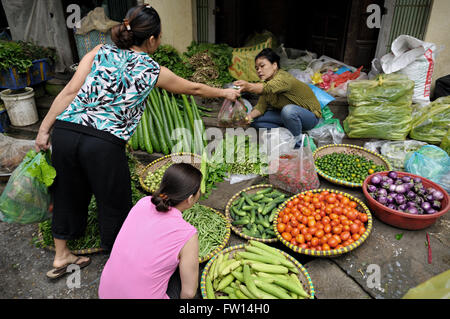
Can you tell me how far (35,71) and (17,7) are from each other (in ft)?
6.07

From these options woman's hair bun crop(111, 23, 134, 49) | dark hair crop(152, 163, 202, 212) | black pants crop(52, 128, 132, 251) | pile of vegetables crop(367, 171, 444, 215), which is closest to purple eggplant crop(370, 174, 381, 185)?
pile of vegetables crop(367, 171, 444, 215)

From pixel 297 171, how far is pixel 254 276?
1.26m

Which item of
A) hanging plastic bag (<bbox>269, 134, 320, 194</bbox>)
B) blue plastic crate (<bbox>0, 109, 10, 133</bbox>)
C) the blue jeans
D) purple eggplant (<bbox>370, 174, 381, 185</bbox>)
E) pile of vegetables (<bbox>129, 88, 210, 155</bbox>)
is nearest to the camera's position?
purple eggplant (<bbox>370, 174, 381, 185</bbox>)

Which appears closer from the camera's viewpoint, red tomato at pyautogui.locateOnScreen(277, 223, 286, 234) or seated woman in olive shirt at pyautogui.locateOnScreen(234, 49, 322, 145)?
red tomato at pyautogui.locateOnScreen(277, 223, 286, 234)

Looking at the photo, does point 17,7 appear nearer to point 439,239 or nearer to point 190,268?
point 190,268

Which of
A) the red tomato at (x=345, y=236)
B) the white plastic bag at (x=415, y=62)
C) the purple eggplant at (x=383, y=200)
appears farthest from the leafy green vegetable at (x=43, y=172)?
the white plastic bag at (x=415, y=62)

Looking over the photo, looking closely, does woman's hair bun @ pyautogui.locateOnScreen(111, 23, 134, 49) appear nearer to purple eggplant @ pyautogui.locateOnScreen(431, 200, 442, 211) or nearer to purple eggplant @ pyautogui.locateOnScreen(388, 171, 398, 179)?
purple eggplant @ pyautogui.locateOnScreen(388, 171, 398, 179)

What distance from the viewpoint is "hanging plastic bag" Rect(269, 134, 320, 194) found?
3182 millimetres

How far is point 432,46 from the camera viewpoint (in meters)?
4.28

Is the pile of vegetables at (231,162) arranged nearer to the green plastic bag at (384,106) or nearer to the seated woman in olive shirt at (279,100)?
the seated woman in olive shirt at (279,100)

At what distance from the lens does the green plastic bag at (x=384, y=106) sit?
160 inches

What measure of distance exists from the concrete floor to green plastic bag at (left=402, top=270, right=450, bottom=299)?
62 cm

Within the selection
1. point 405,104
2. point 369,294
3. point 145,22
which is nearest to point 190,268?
point 369,294

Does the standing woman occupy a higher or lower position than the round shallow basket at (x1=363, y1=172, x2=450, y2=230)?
higher
